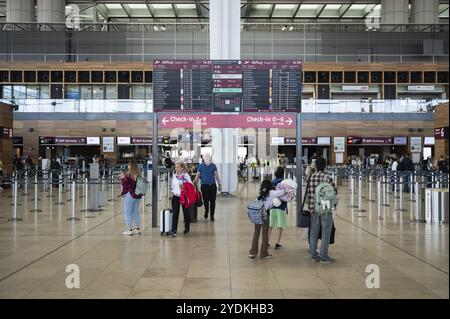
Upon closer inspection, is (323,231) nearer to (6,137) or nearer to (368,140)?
(6,137)

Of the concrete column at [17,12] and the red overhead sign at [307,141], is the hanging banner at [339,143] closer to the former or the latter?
the red overhead sign at [307,141]

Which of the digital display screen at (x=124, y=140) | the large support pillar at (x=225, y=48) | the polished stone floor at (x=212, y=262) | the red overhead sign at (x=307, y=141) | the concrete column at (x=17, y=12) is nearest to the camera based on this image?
the polished stone floor at (x=212, y=262)

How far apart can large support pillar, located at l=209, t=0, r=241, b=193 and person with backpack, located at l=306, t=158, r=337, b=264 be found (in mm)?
13289

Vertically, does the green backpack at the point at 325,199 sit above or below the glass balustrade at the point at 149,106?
below

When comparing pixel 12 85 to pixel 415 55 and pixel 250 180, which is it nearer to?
pixel 250 180

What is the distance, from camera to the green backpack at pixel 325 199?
341 inches

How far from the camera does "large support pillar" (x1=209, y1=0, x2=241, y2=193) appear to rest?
880 inches

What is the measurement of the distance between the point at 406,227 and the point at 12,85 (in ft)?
129

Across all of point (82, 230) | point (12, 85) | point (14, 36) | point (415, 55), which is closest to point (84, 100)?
point (12, 85)

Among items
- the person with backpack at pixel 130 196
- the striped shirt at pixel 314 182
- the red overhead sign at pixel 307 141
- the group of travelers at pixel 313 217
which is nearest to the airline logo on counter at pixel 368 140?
the red overhead sign at pixel 307 141

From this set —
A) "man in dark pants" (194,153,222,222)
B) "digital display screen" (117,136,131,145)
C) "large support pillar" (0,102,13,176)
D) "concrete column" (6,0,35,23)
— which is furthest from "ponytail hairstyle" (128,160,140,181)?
"concrete column" (6,0,35,23)

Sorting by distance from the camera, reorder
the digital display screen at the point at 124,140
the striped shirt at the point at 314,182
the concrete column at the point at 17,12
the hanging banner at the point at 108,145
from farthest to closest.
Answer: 1. the concrete column at the point at 17,12
2. the digital display screen at the point at 124,140
3. the hanging banner at the point at 108,145
4. the striped shirt at the point at 314,182

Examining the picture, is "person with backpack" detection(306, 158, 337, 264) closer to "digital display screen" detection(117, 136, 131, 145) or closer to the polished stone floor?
the polished stone floor
